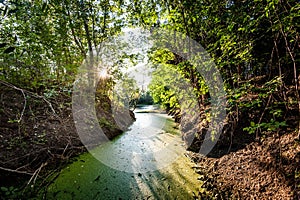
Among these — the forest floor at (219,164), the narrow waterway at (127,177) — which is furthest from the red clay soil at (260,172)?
the narrow waterway at (127,177)

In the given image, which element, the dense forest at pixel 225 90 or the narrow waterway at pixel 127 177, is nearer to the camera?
the dense forest at pixel 225 90

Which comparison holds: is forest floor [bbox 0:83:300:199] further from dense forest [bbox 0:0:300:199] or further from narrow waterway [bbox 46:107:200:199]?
narrow waterway [bbox 46:107:200:199]

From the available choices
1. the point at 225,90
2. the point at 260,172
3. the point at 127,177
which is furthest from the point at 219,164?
the point at 127,177

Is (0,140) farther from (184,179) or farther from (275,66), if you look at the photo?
(275,66)

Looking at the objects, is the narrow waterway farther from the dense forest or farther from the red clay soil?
the red clay soil

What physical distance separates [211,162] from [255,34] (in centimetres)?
191

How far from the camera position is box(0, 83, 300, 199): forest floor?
1335 millimetres

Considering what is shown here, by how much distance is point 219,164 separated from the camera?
7.09ft

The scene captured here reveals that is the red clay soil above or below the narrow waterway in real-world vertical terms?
above

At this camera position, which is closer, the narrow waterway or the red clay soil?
the red clay soil

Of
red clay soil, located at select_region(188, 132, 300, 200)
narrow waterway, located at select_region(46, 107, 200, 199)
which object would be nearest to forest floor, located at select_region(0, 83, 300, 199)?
red clay soil, located at select_region(188, 132, 300, 200)

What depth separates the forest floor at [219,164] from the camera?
52.6 inches

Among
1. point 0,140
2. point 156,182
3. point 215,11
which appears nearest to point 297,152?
point 156,182

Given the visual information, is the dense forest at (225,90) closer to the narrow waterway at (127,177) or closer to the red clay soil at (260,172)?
the red clay soil at (260,172)
